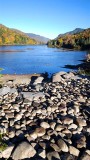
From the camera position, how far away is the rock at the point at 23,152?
829 cm

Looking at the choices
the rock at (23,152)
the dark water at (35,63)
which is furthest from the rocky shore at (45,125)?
the dark water at (35,63)

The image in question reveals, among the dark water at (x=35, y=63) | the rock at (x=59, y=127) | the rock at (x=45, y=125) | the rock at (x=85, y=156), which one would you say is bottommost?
the dark water at (x=35, y=63)

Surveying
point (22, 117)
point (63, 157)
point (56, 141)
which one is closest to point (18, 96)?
point (22, 117)

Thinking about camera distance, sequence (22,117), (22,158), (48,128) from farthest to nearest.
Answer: (22,117) < (48,128) < (22,158)

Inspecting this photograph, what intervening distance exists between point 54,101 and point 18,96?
6.68 feet

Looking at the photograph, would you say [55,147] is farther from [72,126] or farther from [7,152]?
[72,126]

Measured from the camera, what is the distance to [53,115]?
38.3 ft

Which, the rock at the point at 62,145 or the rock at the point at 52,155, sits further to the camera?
the rock at the point at 62,145

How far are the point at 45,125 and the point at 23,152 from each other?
7.30 feet

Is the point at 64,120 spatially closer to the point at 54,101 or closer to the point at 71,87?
the point at 54,101

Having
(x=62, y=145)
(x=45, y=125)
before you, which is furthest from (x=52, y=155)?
(x=45, y=125)

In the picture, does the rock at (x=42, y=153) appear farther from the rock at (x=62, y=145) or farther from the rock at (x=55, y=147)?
the rock at (x=62, y=145)

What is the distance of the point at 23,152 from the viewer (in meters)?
8.37

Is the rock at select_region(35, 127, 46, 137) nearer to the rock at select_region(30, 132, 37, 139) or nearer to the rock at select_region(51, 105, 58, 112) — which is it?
the rock at select_region(30, 132, 37, 139)
